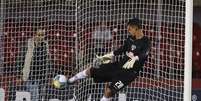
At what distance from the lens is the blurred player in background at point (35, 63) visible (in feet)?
38.3

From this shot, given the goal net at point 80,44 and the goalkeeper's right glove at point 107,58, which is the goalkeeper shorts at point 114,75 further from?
the goal net at point 80,44

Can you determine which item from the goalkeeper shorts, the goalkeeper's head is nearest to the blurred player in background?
the goalkeeper shorts

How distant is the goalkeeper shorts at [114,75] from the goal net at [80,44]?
104cm

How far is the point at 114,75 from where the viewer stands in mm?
9867

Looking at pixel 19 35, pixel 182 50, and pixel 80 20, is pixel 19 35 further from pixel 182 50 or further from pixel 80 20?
pixel 182 50

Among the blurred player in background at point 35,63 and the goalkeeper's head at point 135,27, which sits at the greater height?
the goalkeeper's head at point 135,27

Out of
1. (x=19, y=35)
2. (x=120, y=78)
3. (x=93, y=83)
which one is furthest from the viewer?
(x=19, y=35)

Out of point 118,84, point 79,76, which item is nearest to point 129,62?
point 118,84

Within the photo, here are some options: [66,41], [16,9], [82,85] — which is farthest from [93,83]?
[16,9]

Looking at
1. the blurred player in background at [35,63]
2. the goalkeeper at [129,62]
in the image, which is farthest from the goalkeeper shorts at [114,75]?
the blurred player in background at [35,63]

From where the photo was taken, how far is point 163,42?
10.9 meters

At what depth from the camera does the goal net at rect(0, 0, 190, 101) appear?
10789 mm

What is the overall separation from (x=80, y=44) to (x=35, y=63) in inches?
37.0

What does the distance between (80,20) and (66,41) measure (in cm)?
58
